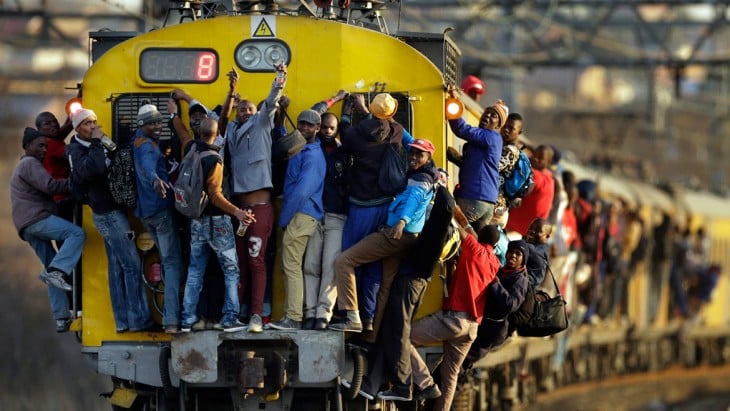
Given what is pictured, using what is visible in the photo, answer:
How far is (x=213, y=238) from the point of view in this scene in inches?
483

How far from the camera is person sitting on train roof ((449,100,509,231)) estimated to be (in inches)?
521

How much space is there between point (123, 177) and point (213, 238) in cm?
88

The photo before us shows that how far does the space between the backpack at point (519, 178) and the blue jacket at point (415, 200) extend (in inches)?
73.2


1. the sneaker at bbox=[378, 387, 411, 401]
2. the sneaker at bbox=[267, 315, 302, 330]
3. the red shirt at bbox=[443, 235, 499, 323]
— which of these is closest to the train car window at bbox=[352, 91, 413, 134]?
the red shirt at bbox=[443, 235, 499, 323]

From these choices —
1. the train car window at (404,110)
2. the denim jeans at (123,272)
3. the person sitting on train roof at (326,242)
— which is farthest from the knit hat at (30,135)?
the train car window at (404,110)

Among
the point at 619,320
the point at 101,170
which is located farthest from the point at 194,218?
the point at 619,320

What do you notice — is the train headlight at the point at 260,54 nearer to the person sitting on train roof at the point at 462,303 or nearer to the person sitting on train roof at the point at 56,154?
the person sitting on train roof at the point at 56,154

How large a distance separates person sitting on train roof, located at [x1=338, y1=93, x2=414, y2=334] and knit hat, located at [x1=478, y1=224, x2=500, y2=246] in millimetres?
899

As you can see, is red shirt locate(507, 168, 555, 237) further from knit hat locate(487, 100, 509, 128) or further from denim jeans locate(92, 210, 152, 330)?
denim jeans locate(92, 210, 152, 330)

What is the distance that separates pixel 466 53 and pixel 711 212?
21.3 ft

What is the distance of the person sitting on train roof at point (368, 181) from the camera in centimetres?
1243

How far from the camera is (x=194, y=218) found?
12.3 metres

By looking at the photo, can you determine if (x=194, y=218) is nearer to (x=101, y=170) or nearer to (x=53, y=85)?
(x=101, y=170)

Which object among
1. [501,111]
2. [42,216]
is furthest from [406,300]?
[42,216]
